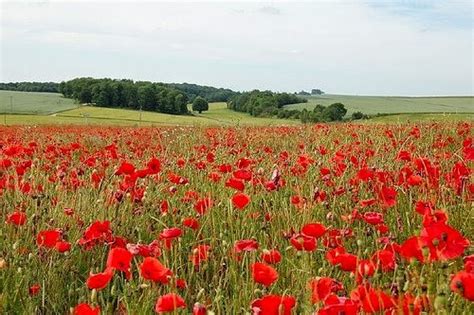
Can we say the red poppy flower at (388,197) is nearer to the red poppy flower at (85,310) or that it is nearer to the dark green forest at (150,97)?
the red poppy flower at (85,310)

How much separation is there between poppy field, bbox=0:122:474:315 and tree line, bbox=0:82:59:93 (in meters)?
74.1

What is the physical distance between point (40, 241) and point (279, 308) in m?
1.48

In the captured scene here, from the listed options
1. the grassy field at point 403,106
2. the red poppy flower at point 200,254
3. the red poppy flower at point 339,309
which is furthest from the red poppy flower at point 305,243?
the grassy field at point 403,106

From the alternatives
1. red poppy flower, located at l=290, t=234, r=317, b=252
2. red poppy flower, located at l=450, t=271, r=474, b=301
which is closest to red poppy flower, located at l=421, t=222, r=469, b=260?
red poppy flower, located at l=450, t=271, r=474, b=301

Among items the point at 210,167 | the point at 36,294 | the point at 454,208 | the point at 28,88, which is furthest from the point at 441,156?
the point at 28,88

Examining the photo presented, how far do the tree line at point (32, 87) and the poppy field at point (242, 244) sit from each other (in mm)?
74149

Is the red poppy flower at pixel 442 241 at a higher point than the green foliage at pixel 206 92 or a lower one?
lower

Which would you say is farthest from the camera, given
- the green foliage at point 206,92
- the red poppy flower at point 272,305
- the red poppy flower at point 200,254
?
the green foliage at point 206,92

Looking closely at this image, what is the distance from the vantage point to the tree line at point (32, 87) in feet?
245

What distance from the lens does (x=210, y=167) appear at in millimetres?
4602

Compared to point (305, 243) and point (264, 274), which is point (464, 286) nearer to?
point (264, 274)

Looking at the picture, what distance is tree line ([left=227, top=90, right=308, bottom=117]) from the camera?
157ft

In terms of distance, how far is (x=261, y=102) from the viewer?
5100 cm

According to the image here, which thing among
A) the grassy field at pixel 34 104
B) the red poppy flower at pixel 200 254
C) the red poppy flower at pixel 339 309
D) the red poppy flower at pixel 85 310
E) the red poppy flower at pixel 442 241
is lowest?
the red poppy flower at pixel 200 254
